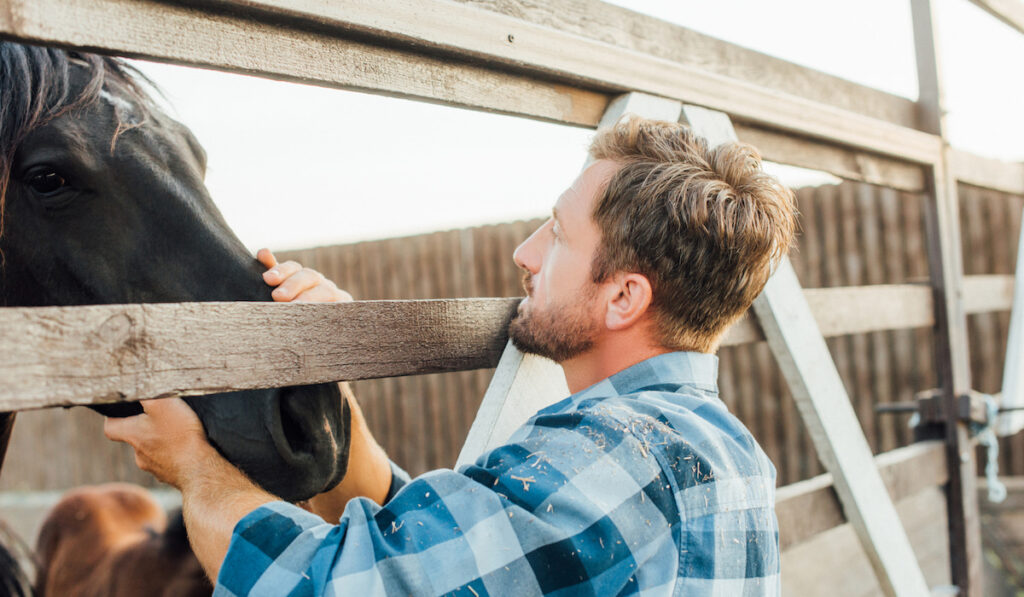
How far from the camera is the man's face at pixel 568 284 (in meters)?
1.24

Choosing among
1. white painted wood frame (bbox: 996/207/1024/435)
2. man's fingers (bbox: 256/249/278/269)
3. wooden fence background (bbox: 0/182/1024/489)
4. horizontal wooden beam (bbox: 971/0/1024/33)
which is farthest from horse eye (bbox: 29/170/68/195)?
wooden fence background (bbox: 0/182/1024/489)

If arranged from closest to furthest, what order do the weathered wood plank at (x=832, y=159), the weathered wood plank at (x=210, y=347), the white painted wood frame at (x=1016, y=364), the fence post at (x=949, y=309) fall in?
the weathered wood plank at (x=210, y=347), the weathered wood plank at (x=832, y=159), the fence post at (x=949, y=309), the white painted wood frame at (x=1016, y=364)

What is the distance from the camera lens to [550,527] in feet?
2.92

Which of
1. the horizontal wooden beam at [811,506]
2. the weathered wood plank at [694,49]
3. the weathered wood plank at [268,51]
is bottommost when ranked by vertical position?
the horizontal wooden beam at [811,506]

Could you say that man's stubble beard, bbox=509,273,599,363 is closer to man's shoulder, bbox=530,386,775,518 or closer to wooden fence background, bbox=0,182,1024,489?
man's shoulder, bbox=530,386,775,518

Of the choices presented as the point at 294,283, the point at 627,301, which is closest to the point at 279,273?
the point at 294,283

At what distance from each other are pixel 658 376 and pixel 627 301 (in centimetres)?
13

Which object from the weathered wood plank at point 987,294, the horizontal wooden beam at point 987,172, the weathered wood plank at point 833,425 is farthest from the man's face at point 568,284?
the weathered wood plank at point 987,294

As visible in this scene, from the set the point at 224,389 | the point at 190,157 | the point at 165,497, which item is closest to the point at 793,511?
the point at 224,389

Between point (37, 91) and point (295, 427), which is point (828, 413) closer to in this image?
point (295, 427)

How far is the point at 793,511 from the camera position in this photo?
194cm

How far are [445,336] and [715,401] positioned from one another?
1.48ft

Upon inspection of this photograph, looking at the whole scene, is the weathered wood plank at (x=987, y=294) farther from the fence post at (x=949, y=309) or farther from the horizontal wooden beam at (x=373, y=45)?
the horizontal wooden beam at (x=373, y=45)

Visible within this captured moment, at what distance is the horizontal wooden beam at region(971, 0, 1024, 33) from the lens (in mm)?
2896
